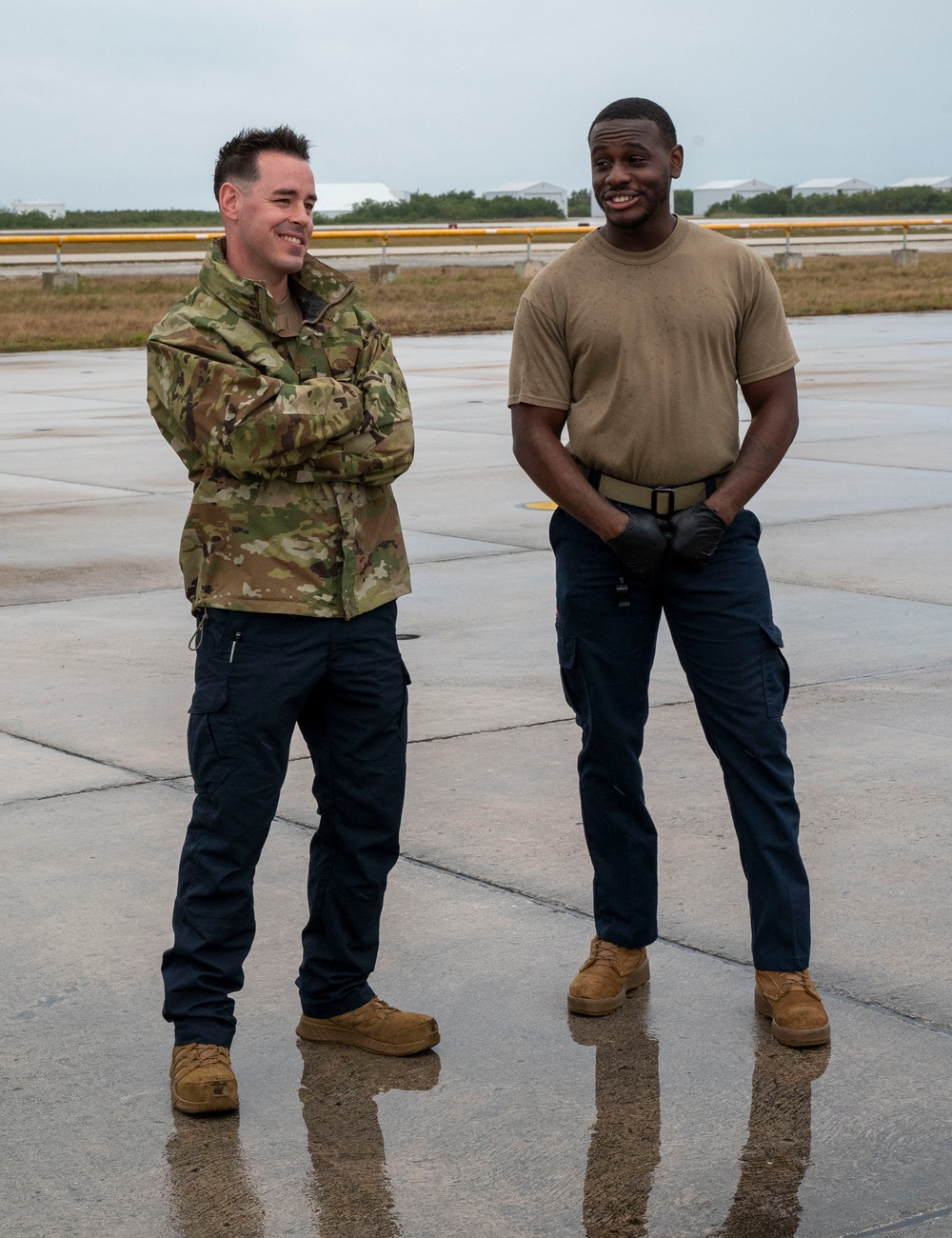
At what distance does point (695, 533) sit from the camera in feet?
11.8

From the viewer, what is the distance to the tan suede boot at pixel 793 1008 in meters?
3.63

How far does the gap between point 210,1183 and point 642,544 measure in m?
1.48

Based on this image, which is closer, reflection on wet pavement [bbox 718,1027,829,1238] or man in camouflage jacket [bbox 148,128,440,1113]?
reflection on wet pavement [bbox 718,1027,829,1238]

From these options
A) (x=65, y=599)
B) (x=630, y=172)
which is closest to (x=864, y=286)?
(x=65, y=599)

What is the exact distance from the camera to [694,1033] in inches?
147

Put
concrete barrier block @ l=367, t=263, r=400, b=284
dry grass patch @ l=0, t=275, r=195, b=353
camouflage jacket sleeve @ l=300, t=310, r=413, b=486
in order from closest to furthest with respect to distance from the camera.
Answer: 1. camouflage jacket sleeve @ l=300, t=310, r=413, b=486
2. dry grass patch @ l=0, t=275, r=195, b=353
3. concrete barrier block @ l=367, t=263, r=400, b=284

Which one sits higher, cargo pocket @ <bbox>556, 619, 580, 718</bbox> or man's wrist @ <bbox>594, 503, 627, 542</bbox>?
man's wrist @ <bbox>594, 503, 627, 542</bbox>

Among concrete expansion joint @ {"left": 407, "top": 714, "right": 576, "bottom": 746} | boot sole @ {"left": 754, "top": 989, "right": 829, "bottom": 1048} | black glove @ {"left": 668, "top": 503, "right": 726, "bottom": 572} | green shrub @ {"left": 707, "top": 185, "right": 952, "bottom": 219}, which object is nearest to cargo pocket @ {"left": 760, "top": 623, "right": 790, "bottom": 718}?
black glove @ {"left": 668, "top": 503, "right": 726, "bottom": 572}

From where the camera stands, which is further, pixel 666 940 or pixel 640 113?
pixel 666 940

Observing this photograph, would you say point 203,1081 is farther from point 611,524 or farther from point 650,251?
point 650,251

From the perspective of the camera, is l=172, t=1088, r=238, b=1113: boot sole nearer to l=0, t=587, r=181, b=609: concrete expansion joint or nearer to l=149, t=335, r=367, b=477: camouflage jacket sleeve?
l=149, t=335, r=367, b=477: camouflage jacket sleeve

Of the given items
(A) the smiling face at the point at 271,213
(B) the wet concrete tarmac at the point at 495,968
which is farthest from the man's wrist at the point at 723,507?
(B) the wet concrete tarmac at the point at 495,968

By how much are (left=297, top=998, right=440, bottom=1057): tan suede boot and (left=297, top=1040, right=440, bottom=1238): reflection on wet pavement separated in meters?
0.02

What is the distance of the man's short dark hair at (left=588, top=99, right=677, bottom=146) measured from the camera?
3.62m
